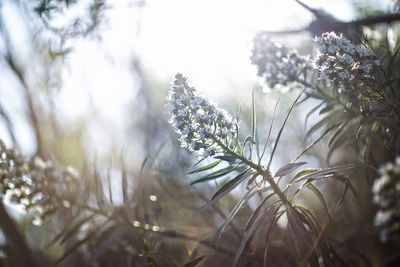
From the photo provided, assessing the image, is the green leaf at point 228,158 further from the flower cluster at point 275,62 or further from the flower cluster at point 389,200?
the flower cluster at point 389,200

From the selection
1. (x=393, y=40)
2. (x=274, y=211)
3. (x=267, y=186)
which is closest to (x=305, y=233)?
(x=274, y=211)

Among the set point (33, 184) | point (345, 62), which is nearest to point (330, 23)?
point (345, 62)

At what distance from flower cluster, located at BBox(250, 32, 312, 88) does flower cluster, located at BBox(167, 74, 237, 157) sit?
0.26 metres

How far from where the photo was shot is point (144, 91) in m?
3.49

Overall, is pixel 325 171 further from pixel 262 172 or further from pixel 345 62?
pixel 345 62

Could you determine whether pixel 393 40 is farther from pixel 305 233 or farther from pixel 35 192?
pixel 35 192

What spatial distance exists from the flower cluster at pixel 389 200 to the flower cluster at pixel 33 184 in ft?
6.06

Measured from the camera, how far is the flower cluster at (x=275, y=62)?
1.33m

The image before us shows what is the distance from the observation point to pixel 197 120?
4.26 feet

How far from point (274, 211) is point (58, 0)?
1766mm

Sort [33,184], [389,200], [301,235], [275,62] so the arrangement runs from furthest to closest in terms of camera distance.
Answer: [33,184] < [275,62] < [301,235] < [389,200]

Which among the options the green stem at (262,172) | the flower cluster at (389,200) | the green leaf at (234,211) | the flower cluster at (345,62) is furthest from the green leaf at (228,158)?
the flower cluster at (389,200)

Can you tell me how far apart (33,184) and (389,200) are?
1.88 meters

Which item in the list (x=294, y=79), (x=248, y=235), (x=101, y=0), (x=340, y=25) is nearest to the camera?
(x=248, y=235)
